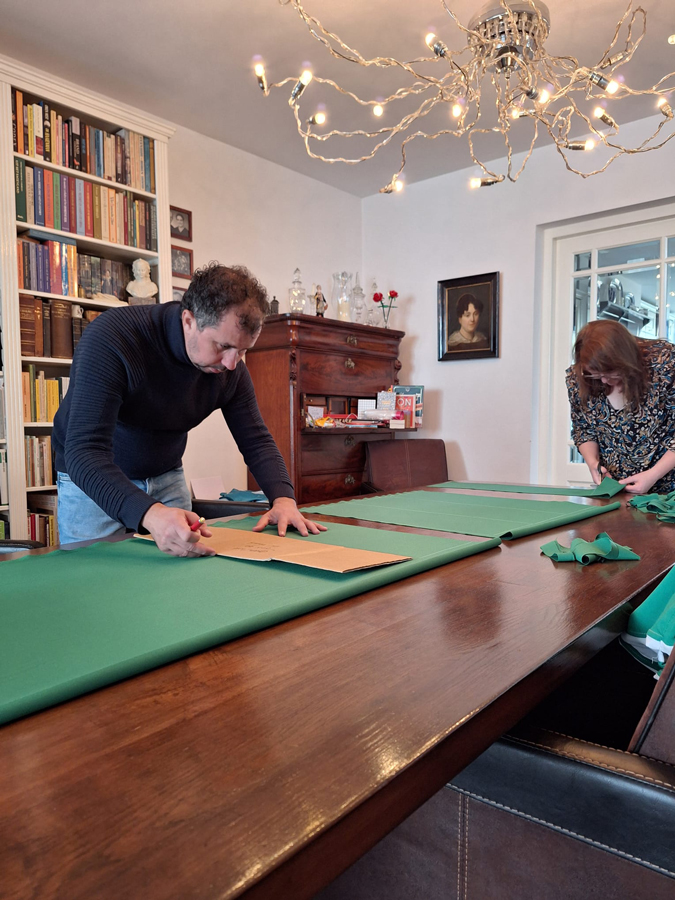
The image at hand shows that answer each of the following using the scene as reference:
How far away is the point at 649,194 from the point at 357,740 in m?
3.86

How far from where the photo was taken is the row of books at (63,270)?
276cm

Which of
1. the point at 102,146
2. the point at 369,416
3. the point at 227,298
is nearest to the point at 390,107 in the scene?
the point at 102,146

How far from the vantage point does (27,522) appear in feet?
8.94

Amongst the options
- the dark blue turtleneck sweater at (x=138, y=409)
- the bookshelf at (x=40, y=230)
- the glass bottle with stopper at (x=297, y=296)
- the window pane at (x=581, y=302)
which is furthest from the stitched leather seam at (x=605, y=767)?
the window pane at (x=581, y=302)

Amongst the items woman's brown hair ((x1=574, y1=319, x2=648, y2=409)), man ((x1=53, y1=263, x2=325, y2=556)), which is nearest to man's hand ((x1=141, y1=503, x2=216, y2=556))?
man ((x1=53, y1=263, x2=325, y2=556))

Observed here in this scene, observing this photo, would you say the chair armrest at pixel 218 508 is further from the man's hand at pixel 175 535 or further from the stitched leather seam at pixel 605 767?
the stitched leather seam at pixel 605 767

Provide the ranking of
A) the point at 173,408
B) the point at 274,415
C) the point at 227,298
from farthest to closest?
the point at 274,415 < the point at 173,408 < the point at 227,298

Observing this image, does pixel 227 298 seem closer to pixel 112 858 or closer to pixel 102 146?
pixel 112 858

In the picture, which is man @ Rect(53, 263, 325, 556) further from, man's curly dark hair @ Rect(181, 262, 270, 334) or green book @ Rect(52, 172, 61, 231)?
green book @ Rect(52, 172, 61, 231)

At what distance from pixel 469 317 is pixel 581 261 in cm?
80

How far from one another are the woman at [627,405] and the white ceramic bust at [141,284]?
2107 mm

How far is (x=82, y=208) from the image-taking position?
9.59 ft

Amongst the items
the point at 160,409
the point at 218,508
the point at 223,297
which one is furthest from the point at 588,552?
the point at 218,508

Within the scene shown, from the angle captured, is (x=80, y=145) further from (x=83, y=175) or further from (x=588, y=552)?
(x=588, y=552)
